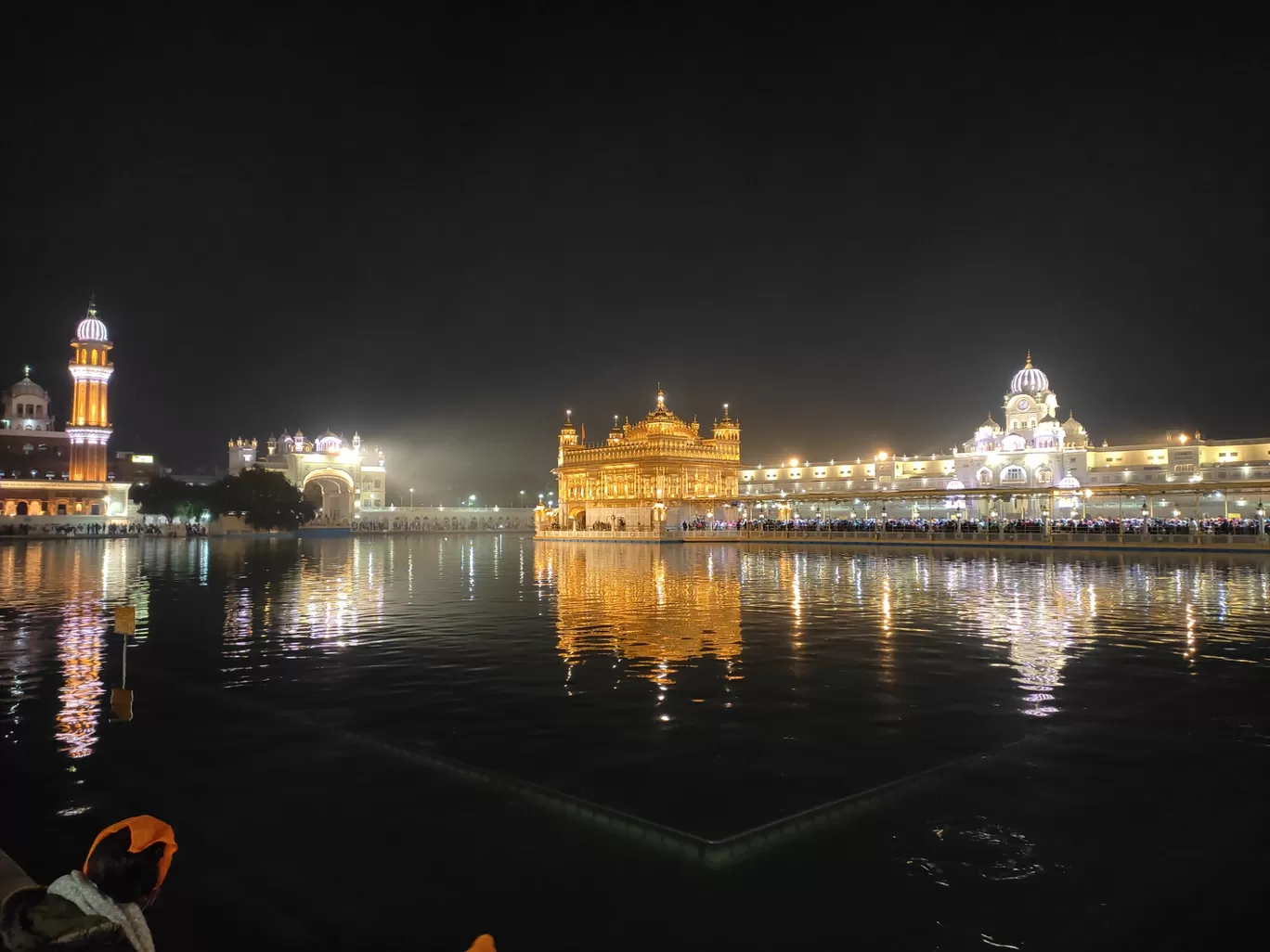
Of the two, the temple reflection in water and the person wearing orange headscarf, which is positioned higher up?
the person wearing orange headscarf

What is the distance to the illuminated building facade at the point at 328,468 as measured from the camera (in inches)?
4252

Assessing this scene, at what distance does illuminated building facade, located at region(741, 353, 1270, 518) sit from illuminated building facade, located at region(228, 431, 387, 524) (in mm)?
53082

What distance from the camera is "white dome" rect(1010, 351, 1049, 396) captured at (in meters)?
97.9

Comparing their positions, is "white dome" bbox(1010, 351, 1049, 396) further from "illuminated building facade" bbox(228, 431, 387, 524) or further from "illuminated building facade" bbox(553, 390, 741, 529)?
"illuminated building facade" bbox(228, 431, 387, 524)

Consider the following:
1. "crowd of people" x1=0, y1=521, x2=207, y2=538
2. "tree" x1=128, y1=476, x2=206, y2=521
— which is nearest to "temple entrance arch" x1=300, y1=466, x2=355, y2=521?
"crowd of people" x1=0, y1=521, x2=207, y2=538

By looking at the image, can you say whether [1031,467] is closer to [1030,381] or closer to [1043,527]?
[1030,381]

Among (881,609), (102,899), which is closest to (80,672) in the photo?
(102,899)

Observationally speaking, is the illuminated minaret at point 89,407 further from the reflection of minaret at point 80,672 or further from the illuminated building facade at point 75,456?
the reflection of minaret at point 80,672

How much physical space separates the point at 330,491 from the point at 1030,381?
90.0 meters

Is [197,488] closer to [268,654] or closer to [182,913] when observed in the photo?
[268,654]

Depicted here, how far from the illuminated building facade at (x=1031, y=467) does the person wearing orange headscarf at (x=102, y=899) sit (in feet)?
228

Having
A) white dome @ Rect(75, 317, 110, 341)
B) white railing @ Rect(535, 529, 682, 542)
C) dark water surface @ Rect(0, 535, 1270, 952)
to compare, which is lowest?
white railing @ Rect(535, 529, 682, 542)

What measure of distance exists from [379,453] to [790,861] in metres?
123

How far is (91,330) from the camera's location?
95.3 metres
